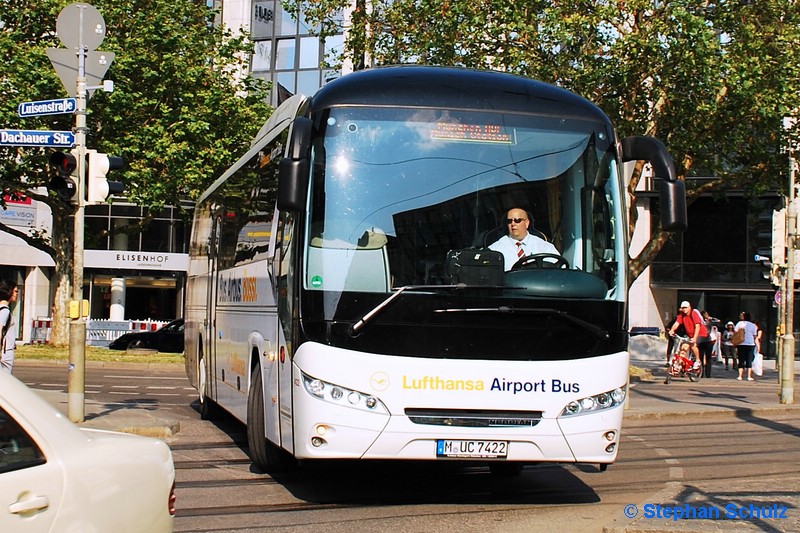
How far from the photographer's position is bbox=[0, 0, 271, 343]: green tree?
28.1 metres

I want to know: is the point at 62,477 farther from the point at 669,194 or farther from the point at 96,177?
the point at 96,177

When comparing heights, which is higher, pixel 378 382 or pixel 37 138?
pixel 37 138

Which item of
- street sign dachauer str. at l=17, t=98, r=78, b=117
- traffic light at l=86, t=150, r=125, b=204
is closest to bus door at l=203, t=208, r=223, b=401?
traffic light at l=86, t=150, r=125, b=204

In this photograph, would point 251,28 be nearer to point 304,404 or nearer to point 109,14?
point 109,14

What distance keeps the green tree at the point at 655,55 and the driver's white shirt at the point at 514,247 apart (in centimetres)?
1698

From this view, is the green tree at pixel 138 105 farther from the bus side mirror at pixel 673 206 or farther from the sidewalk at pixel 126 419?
the bus side mirror at pixel 673 206

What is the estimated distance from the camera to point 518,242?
27.4ft

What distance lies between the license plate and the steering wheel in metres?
1.30

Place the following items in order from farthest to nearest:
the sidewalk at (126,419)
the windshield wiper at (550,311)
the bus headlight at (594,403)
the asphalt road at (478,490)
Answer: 1. the sidewalk at (126,419)
2. the bus headlight at (594,403)
3. the windshield wiper at (550,311)
4. the asphalt road at (478,490)

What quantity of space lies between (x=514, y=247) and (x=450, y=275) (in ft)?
1.83

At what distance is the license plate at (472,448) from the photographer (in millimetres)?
8008

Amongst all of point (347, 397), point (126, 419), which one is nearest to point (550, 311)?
point (347, 397)

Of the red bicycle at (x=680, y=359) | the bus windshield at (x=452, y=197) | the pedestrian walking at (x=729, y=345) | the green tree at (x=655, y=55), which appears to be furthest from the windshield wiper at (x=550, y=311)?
the pedestrian walking at (x=729, y=345)

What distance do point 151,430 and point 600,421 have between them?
5817 mm
